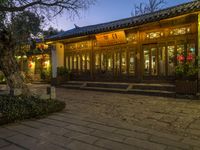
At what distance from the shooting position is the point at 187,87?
697 centimetres

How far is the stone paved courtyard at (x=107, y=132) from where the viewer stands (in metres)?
2.81

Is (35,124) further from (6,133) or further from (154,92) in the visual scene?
(154,92)

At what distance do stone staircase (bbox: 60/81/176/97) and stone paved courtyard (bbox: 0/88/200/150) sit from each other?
286 centimetres

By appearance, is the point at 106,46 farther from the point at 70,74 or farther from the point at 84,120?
the point at 84,120

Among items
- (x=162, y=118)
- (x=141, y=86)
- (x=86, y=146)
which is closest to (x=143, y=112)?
(x=162, y=118)

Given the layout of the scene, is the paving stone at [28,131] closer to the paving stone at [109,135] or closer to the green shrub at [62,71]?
the paving stone at [109,135]

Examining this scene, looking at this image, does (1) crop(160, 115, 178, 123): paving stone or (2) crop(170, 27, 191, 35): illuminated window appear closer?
(1) crop(160, 115, 178, 123): paving stone

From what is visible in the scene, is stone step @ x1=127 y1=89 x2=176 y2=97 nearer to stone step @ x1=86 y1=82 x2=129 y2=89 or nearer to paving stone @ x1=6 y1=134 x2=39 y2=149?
stone step @ x1=86 y1=82 x2=129 y2=89

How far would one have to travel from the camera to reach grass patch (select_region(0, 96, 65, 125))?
3.98 metres

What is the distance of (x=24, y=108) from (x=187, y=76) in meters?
6.26

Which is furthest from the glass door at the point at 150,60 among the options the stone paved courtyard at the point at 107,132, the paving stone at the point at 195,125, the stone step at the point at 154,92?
the paving stone at the point at 195,125

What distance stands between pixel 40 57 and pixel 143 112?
13185 millimetres

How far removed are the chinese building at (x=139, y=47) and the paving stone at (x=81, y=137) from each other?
6.25 m

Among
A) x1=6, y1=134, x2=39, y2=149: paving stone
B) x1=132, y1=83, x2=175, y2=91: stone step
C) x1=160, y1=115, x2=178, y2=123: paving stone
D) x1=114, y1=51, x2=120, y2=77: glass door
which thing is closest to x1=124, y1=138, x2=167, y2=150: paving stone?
x1=160, y1=115, x2=178, y2=123: paving stone
